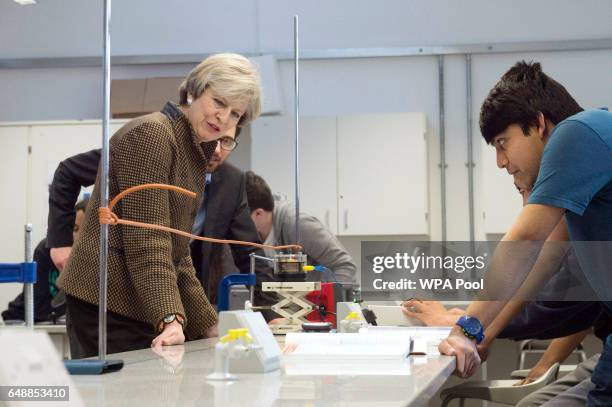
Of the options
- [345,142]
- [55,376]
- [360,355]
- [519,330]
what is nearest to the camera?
[55,376]

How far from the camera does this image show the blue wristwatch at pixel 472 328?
6.03 feet

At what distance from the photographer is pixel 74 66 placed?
22.7 ft

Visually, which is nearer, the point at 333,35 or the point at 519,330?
the point at 519,330

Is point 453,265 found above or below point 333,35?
below

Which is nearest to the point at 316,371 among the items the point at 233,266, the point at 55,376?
the point at 55,376

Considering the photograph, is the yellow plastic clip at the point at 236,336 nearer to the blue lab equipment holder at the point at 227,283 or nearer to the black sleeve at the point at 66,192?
the blue lab equipment holder at the point at 227,283

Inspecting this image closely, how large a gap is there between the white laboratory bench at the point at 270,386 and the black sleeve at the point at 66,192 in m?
1.44

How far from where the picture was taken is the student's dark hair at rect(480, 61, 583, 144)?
6.91 ft

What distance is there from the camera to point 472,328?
184 cm

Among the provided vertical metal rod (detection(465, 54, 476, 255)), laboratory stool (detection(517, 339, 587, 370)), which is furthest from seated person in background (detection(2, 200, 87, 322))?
vertical metal rod (detection(465, 54, 476, 255))

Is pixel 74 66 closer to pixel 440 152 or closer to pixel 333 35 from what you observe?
pixel 333 35

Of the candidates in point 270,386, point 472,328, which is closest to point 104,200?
point 270,386

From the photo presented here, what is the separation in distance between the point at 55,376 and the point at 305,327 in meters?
1.44

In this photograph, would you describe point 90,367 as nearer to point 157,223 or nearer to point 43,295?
point 157,223
